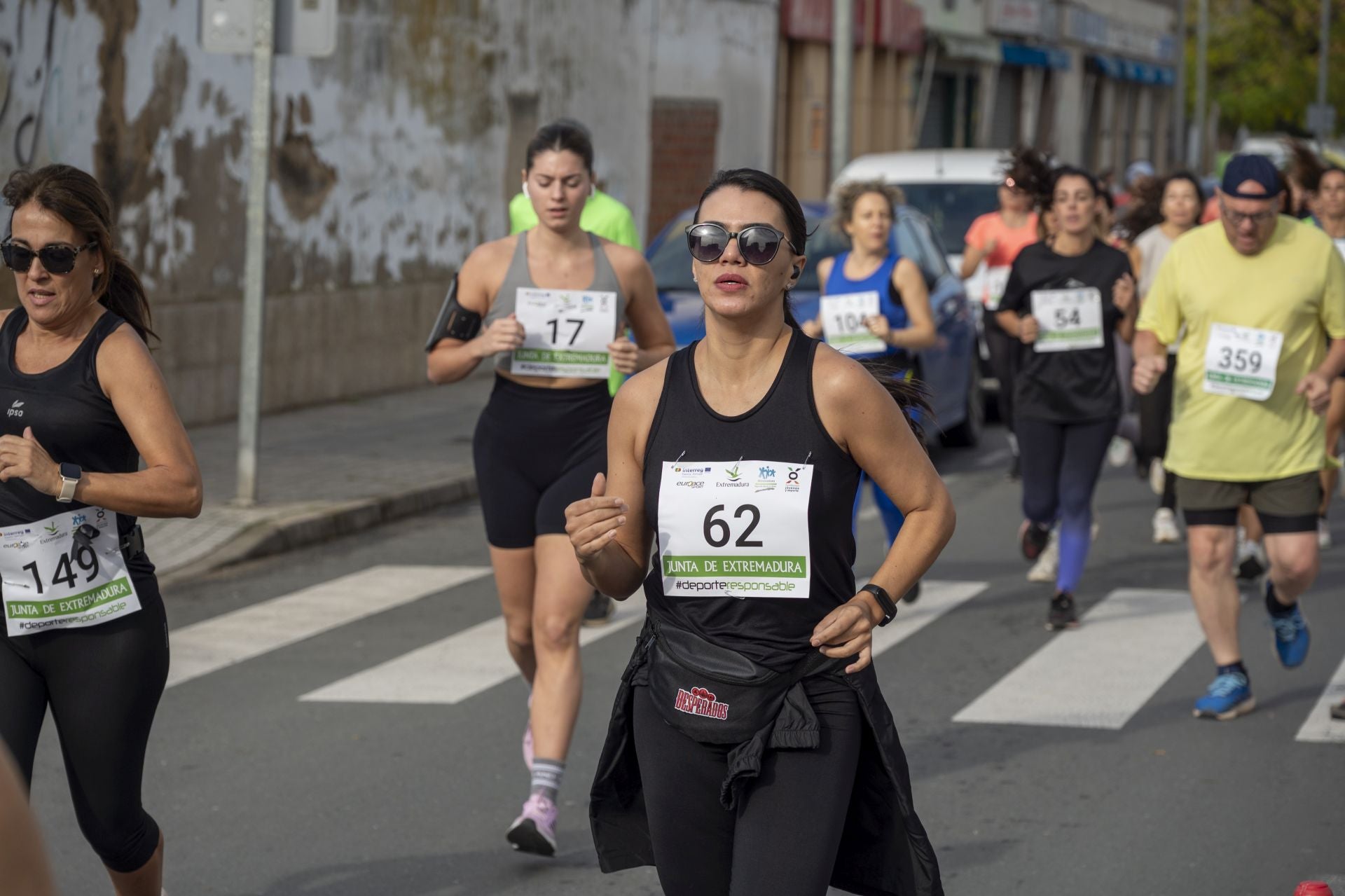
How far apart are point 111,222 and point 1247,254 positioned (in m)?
3.94

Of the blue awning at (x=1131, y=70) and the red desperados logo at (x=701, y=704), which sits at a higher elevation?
the blue awning at (x=1131, y=70)

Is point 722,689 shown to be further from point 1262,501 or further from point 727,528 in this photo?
point 1262,501

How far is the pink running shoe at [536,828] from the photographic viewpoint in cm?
552

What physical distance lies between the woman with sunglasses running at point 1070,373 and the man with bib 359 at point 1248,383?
1.74m

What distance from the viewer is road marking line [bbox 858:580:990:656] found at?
8.56 meters

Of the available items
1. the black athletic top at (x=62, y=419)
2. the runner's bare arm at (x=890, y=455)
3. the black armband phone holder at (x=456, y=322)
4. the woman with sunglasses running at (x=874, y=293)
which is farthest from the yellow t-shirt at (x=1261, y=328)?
the black athletic top at (x=62, y=419)

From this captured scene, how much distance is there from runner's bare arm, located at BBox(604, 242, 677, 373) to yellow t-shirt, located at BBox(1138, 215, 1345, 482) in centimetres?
187

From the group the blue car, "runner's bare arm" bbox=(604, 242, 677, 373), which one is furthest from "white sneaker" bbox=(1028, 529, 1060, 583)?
"runner's bare arm" bbox=(604, 242, 677, 373)

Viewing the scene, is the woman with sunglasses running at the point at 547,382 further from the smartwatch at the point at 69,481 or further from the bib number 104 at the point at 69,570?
the smartwatch at the point at 69,481

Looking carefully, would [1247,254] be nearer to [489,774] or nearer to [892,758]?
[489,774]

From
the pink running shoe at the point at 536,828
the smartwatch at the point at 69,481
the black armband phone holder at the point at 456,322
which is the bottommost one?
the pink running shoe at the point at 536,828

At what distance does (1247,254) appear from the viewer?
272 inches

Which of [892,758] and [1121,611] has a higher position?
[892,758]

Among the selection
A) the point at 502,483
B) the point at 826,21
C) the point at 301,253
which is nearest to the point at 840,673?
the point at 502,483
